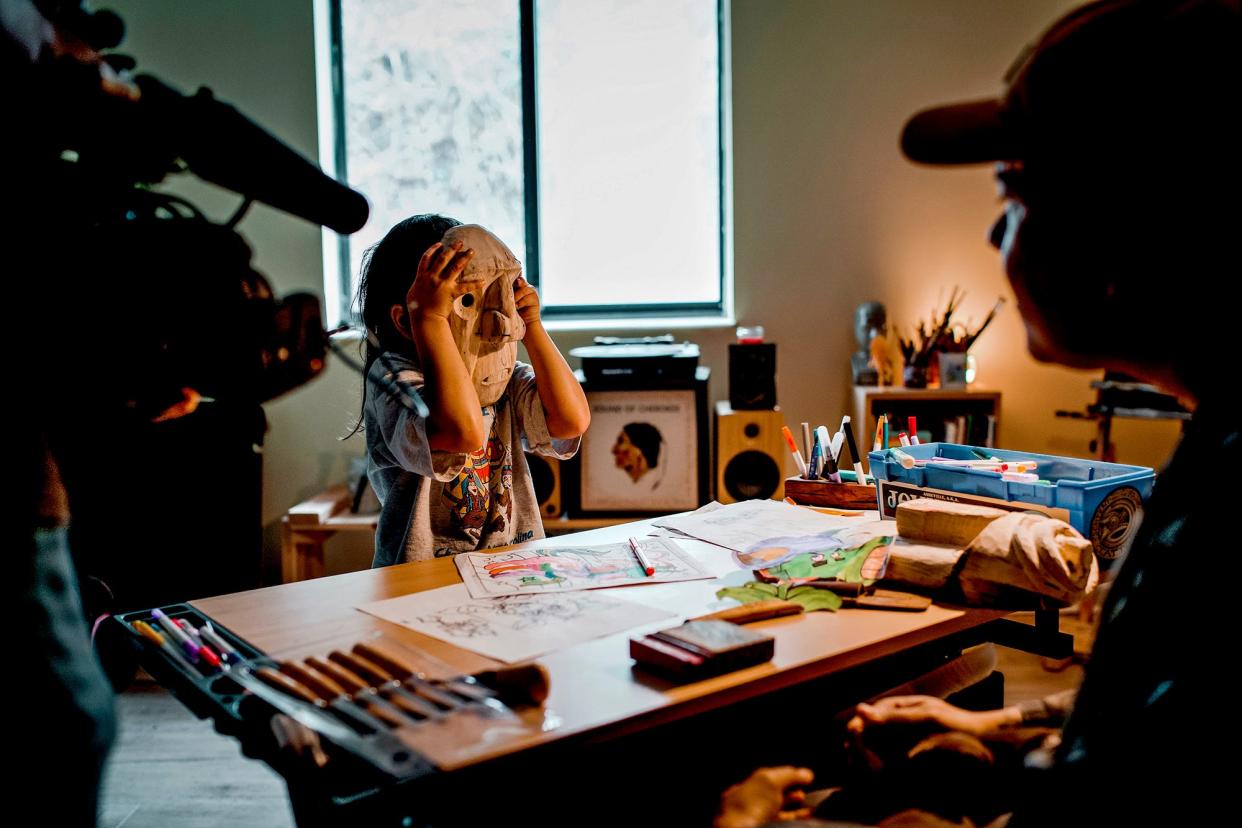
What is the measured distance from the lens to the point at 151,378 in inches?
23.0

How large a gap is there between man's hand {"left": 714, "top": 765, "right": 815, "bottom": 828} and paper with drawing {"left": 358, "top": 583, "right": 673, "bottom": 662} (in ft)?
0.78

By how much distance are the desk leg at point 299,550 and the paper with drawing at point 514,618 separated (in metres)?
1.93

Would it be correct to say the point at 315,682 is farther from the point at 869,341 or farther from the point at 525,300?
the point at 869,341

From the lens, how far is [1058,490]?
1.23m

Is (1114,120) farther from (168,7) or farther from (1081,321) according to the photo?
(168,7)

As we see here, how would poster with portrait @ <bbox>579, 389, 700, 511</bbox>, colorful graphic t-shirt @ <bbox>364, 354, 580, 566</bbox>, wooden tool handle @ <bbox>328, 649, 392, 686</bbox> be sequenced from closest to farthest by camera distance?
wooden tool handle @ <bbox>328, 649, 392, 686</bbox>, colorful graphic t-shirt @ <bbox>364, 354, 580, 566</bbox>, poster with portrait @ <bbox>579, 389, 700, 511</bbox>

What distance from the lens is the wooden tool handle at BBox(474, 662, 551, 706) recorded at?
81 cm

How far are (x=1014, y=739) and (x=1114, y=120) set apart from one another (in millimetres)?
599

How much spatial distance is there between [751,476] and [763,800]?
6.68 feet

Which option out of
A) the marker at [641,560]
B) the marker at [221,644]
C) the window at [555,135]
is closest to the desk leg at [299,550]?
the window at [555,135]

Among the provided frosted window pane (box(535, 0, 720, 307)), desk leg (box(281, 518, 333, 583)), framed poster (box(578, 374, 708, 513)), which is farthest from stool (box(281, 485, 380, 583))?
frosted window pane (box(535, 0, 720, 307))

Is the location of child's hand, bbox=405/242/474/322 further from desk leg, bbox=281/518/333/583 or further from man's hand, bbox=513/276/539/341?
desk leg, bbox=281/518/333/583

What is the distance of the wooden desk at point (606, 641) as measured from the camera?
80 cm

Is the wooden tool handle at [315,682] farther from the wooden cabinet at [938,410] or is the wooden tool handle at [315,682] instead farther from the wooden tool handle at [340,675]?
the wooden cabinet at [938,410]
